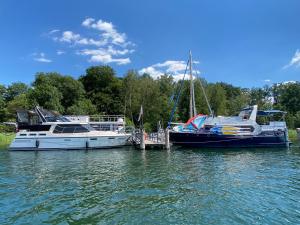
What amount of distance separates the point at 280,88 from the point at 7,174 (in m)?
89.1

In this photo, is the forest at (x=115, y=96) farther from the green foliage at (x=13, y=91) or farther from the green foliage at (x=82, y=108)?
the green foliage at (x=13, y=91)

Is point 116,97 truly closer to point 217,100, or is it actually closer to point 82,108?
point 82,108

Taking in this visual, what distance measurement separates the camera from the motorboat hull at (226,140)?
3350 centimetres

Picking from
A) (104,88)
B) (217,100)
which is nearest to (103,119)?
(104,88)

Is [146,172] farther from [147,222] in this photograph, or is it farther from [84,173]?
[147,222]

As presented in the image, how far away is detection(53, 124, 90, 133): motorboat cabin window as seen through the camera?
32.9 meters

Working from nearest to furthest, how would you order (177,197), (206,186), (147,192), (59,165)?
(177,197)
(147,192)
(206,186)
(59,165)

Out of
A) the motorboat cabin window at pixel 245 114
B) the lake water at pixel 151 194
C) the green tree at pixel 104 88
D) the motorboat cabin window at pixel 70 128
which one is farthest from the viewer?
the green tree at pixel 104 88

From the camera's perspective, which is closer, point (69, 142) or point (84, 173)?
point (84, 173)

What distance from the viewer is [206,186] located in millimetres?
13883

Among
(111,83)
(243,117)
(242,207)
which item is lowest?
(242,207)

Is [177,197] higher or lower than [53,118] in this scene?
lower

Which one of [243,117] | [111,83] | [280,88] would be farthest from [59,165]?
[280,88]

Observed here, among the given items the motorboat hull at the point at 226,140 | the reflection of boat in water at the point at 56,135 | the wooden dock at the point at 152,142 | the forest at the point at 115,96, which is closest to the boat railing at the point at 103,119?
the forest at the point at 115,96
